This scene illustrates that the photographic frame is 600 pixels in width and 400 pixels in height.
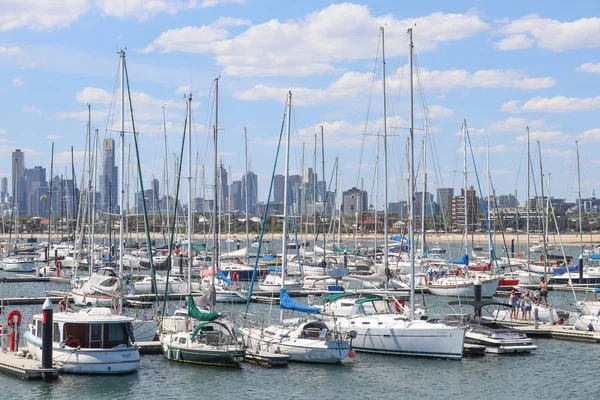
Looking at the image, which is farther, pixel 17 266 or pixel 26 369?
pixel 17 266

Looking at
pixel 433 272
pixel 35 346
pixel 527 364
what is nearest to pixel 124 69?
pixel 35 346

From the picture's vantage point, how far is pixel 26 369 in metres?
34.5

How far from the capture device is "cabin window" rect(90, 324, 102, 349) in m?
35.4

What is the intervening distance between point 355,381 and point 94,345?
10.3 metres

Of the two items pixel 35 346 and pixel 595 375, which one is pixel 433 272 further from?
pixel 35 346

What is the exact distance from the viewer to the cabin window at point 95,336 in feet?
116

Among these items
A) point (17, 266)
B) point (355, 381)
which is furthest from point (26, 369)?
point (17, 266)

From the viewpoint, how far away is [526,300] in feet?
170

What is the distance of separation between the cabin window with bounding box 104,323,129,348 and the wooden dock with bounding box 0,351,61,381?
2127 mm

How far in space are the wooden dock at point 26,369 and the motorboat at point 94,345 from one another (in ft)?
2.57

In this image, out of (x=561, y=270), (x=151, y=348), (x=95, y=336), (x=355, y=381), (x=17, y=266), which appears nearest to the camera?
(x=95, y=336)

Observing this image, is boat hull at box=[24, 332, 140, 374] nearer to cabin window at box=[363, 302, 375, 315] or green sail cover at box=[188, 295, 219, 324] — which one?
green sail cover at box=[188, 295, 219, 324]

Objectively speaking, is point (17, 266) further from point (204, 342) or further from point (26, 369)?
point (26, 369)

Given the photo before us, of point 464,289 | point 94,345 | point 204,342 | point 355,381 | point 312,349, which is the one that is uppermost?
point 464,289
